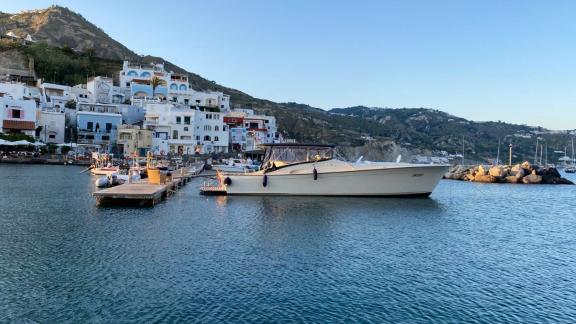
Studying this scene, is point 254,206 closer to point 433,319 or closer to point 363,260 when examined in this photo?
point 363,260

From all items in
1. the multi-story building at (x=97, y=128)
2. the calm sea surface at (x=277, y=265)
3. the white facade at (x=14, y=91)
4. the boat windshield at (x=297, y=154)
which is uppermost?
the white facade at (x=14, y=91)

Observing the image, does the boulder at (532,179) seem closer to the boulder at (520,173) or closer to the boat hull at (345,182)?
the boulder at (520,173)

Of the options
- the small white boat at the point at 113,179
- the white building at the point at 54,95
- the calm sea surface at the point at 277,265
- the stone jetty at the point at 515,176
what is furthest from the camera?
the white building at the point at 54,95

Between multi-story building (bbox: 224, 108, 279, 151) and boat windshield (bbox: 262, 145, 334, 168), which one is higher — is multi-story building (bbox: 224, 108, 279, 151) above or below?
above

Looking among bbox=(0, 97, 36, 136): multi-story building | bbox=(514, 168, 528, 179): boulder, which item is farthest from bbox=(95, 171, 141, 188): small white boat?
bbox=(514, 168, 528, 179): boulder

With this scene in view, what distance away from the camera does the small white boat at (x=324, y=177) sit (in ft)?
119

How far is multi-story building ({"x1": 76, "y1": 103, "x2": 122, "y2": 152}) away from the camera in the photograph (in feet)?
239

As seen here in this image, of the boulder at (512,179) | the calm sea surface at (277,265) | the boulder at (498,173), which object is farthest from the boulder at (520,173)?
the calm sea surface at (277,265)

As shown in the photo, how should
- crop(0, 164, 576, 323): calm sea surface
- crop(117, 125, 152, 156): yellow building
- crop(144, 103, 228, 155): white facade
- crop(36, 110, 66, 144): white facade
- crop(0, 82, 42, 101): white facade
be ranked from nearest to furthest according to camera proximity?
crop(0, 164, 576, 323): calm sea surface → crop(36, 110, 66, 144): white facade → crop(117, 125, 152, 156): yellow building → crop(0, 82, 42, 101): white facade → crop(144, 103, 228, 155): white facade

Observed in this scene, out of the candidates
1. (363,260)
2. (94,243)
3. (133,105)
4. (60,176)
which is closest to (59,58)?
(133,105)

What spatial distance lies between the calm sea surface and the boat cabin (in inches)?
280

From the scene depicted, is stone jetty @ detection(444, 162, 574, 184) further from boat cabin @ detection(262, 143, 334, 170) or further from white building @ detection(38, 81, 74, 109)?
white building @ detection(38, 81, 74, 109)

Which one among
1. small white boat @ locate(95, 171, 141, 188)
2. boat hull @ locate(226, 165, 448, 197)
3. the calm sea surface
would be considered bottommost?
the calm sea surface

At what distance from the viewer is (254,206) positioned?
3195cm
